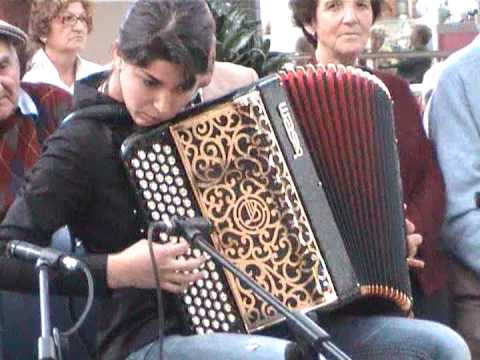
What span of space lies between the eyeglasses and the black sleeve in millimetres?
1701

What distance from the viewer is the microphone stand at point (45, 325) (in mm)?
2342

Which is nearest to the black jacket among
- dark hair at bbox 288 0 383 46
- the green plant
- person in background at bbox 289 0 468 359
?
person in background at bbox 289 0 468 359

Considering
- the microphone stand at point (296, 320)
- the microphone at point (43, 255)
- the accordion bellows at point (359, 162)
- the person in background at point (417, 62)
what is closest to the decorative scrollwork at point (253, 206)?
the accordion bellows at point (359, 162)

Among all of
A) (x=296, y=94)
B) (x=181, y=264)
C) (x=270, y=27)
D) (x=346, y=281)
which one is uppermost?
(x=296, y=94)

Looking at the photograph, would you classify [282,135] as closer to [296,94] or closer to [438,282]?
[296,94]

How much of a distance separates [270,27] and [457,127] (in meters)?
3.73

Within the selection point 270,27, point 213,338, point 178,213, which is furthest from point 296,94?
point 270,27

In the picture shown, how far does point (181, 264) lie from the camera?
2.76 meters

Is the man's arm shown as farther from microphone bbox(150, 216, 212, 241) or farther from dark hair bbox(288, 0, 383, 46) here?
microphone bbox(150, 216, 212, 241)

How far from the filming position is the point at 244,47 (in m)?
5.44

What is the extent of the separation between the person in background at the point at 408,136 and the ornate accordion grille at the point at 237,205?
45 centimetres

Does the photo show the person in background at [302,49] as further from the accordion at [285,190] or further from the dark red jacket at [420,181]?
the accordion at [285,190]

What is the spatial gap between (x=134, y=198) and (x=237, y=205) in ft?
0.77

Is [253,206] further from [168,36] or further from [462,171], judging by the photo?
[462,171]
